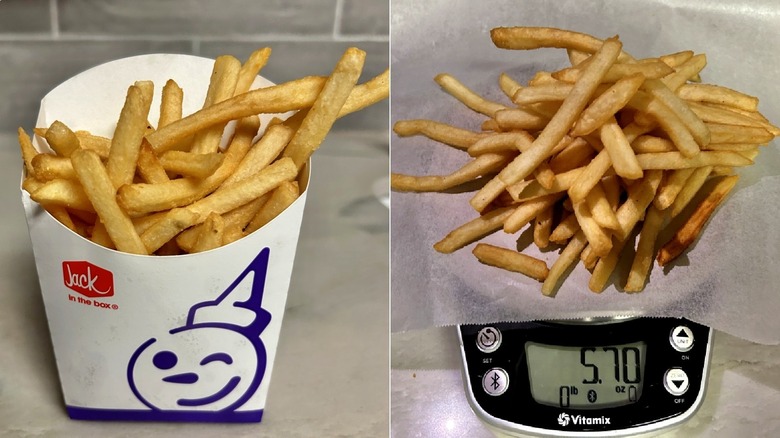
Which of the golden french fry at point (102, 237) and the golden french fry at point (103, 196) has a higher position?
the golden french fry at point (103, 196)

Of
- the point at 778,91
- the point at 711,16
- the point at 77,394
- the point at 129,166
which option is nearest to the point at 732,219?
the point at 778,91

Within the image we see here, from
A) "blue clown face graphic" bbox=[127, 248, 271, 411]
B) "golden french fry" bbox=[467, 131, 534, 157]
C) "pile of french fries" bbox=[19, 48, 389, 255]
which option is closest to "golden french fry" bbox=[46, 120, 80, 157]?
"pile of french fries" bbox=[19, 48, 389, 255]

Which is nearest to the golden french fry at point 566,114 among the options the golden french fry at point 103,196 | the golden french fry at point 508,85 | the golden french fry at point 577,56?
the golden french fry at point 577,56

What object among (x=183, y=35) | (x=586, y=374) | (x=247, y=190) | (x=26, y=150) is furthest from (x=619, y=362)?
(x=183, y=35)

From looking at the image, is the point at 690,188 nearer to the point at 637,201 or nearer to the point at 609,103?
the point at 637,201

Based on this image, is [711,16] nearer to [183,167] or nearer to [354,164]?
[354,164]

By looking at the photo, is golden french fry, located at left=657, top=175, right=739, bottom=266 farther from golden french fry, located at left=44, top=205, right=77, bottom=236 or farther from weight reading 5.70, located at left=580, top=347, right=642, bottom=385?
golden french fry, located at left=44, top=205, right=77, bottom=236

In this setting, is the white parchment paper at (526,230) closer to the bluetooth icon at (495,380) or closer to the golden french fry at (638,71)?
the bluetooth icon at (495,380)
